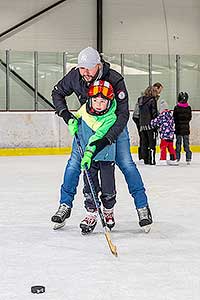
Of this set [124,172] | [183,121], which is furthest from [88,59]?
[183,121]

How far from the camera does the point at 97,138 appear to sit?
383cm

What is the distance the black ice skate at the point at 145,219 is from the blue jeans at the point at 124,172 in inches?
1.2

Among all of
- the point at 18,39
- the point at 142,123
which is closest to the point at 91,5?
the point at 18,39

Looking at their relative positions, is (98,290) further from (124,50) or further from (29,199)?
(124,50)

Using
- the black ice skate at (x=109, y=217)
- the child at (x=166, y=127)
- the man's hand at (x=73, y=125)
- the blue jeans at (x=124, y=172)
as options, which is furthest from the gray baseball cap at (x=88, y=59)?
the child at (x=166, y=127)

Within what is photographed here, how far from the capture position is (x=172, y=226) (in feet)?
14.2

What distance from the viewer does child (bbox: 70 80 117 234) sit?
12.5 feet

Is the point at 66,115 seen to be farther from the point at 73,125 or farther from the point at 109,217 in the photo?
the point at 109,217

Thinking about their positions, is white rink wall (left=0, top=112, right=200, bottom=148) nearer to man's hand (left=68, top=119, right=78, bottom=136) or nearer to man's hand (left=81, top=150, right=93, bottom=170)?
man's hand (left=68, top=119, right=78, bottom=136)

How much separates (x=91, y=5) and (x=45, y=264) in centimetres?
1230

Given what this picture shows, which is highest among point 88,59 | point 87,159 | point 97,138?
point 88,59

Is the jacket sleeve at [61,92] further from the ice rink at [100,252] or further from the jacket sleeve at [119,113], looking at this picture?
the ice rink at [100,252]

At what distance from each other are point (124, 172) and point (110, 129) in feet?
1.20

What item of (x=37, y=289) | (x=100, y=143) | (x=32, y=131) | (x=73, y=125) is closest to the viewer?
(x=37, y=289)
